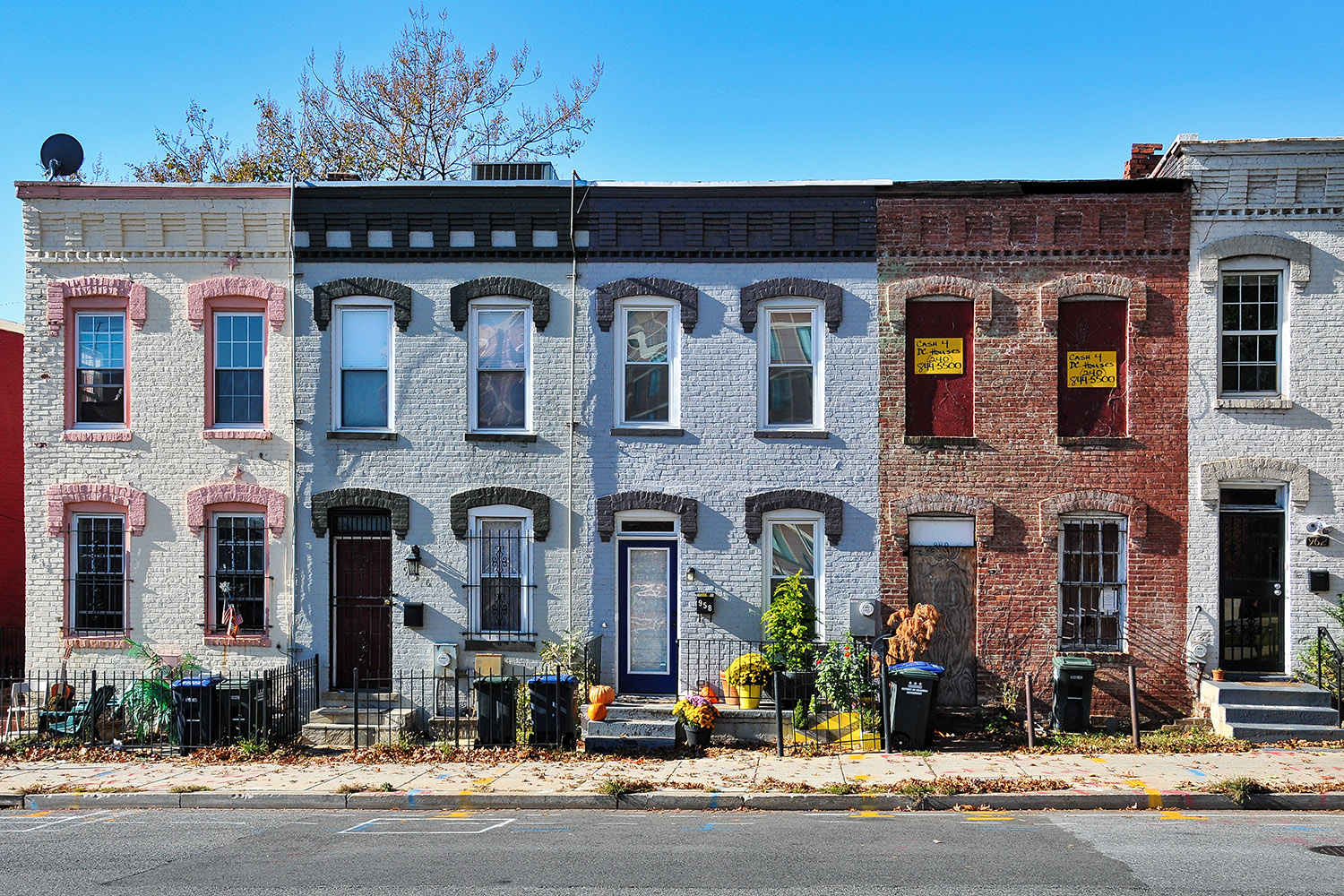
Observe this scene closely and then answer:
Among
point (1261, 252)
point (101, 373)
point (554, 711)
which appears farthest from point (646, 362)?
point (1261, 252)

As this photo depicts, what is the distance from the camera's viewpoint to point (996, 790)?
1098 centimetres

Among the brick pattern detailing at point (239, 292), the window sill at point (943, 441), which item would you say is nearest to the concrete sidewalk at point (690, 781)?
the window sill at point (943, 441)

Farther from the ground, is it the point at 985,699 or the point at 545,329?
the point at 545,329

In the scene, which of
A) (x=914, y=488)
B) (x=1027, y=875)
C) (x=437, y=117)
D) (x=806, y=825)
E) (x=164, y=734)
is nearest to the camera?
(x=1027, y=875)

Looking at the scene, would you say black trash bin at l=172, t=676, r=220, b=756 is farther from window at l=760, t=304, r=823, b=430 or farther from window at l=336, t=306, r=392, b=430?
window at l=760, t=304, r=823, b=430

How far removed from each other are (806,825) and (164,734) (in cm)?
882

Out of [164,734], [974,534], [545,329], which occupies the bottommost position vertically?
[164,734]

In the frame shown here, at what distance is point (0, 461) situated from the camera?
18.2m

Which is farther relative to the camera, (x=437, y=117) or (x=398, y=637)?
(x=437, y=117)

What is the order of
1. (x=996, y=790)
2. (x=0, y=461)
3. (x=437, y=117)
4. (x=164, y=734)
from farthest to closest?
(x=437, y=117) → (x=0, y=461) → (x=164, y=734) → (x=996, y=790)

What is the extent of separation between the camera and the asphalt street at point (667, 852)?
8.08m

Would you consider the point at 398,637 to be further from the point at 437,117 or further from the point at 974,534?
the point at 437,117

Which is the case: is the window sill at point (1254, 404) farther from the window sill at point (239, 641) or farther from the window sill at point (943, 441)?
the window sill at point (239, 641)

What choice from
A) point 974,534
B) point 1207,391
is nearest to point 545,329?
point 974,534
